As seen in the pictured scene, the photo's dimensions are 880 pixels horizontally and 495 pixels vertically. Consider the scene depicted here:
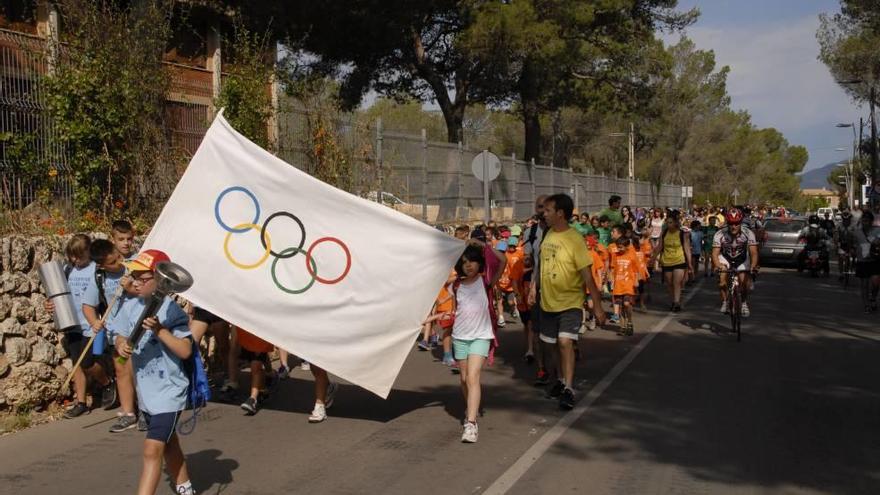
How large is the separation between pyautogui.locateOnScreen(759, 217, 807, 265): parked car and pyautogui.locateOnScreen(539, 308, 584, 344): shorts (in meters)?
21.0

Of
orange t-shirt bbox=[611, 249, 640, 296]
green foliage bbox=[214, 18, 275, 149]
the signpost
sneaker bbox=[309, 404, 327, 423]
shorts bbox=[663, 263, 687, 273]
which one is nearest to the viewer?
sneaker bbox=[309, 404, 327, 423]

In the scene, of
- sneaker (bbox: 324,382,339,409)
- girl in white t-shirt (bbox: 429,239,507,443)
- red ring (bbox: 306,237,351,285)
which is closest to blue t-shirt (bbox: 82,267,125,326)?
red ring (bbox: 306,237,351,285)

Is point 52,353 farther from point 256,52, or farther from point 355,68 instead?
point 355,68

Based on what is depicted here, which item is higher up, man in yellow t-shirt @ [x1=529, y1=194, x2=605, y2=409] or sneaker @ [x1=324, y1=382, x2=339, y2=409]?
man in yellow t-shirt @ [x1=529, y1=194, x2=605, y2=409]

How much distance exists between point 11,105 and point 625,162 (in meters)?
66.6

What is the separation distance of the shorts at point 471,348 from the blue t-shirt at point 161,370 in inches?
109

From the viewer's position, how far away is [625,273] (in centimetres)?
1375

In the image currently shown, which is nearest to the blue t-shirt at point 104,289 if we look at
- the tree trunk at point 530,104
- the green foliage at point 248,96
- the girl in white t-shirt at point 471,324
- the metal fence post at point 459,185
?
the girl in white t-shirt at point 471,324

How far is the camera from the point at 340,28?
25.2 metres

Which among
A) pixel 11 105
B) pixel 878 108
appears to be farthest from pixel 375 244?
pixel 878 108

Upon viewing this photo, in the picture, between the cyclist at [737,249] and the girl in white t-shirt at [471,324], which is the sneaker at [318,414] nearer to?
the girl in white t-shirt at [471,324]

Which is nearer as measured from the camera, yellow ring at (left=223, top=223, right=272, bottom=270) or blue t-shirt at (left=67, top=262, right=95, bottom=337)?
yellow ring at (left=223, top=223, right=272, bottom=270)

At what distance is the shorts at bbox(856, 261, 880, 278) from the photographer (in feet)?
53.0

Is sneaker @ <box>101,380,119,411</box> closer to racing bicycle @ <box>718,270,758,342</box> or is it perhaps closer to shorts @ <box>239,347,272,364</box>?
shorts @ <box>239,347,272,364</box>
